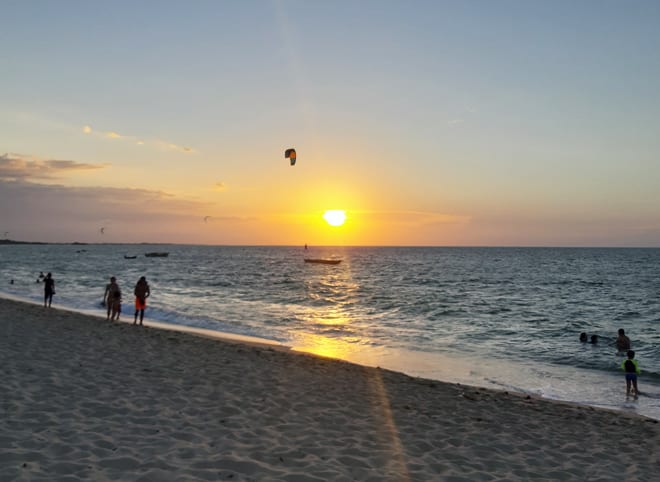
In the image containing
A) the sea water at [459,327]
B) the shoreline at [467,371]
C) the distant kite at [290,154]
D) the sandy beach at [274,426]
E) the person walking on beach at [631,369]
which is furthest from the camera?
the distant kite at [290,154]

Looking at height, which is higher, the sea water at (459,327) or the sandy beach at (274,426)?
the sandy beach at (274,426)

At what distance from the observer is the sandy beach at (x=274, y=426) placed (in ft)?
19.0

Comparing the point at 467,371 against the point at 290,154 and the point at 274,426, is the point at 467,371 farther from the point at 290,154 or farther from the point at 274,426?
the point at 290,154

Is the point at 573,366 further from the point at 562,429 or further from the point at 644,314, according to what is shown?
the point at 644,314

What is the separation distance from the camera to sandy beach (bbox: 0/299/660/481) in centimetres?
578

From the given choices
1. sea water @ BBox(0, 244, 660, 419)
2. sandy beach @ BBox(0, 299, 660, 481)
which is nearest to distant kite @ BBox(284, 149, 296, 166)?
sea water @ BBox(0, 244, 660, 419)

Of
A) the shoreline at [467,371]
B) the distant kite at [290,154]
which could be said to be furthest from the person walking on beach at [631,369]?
the distant kite at [290,154]

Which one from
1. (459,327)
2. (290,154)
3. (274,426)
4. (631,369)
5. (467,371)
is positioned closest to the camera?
(274,426)

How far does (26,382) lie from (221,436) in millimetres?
4176

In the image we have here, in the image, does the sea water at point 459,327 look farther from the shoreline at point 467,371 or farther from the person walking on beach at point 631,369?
the person walking on beach at point 631,369

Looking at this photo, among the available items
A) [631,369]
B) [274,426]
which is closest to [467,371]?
[631,369]

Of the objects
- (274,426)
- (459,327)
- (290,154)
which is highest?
(290,154)

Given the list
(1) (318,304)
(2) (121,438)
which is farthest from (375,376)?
(1) (318,304)

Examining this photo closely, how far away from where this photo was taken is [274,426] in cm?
739
